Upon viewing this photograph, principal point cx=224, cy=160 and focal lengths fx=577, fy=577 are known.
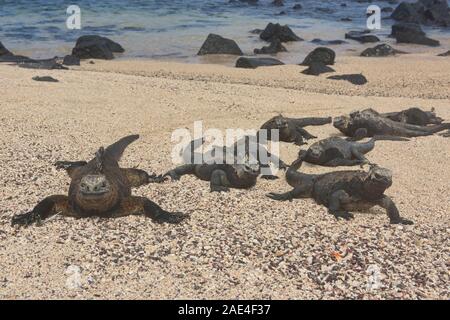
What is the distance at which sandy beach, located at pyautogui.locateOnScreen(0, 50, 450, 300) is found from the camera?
14.7ft

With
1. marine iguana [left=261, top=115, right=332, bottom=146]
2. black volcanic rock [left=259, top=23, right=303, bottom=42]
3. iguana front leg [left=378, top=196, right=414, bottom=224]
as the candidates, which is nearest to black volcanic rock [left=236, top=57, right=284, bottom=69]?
black volcanic rock [left=259, top=23, right=303, bottom=42]

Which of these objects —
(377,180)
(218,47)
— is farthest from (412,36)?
(377,180)

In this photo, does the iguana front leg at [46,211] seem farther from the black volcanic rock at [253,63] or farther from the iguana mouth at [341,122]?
the black volcanic rock at [253,63]

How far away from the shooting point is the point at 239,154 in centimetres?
770

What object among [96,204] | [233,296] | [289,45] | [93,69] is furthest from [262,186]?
[289,45]

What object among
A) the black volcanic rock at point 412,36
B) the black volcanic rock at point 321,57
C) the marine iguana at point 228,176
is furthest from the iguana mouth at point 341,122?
the black volcanic rock at point 412,36

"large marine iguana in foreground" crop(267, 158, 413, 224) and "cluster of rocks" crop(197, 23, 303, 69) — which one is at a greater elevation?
"cluster of rocks" crop(197, 23, 303, 69)

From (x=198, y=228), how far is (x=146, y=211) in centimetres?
59

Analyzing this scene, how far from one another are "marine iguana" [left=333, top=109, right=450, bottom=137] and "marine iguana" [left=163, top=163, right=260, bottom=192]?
2.93 m

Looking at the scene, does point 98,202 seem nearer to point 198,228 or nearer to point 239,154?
point 198,228

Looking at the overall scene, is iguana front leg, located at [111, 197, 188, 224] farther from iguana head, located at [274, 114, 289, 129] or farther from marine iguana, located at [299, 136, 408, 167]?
iguana head, located at [274, 114, 289, 129]

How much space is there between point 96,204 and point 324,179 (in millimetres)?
2560

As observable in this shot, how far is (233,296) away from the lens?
4.30 m

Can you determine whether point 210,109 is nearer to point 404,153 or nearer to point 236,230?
point 404,153
